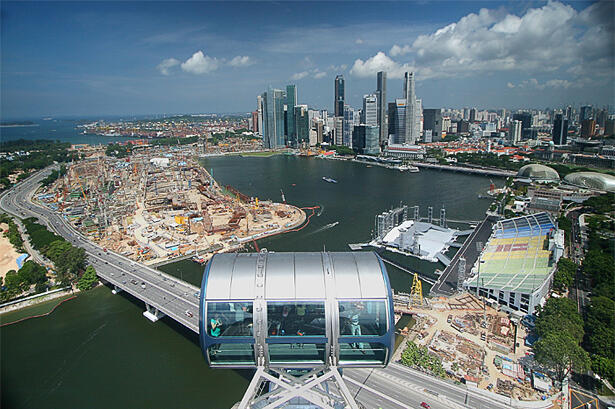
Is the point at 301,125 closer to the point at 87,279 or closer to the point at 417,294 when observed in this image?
the point at 87,279

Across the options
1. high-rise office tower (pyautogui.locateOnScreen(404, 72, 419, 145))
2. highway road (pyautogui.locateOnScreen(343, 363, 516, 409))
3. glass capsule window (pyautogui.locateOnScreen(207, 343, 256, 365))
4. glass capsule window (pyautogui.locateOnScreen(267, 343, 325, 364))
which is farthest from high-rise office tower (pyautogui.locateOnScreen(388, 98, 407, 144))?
glass capsule window (pyautogui.locateOnScreen(207, 343, 256, 365))

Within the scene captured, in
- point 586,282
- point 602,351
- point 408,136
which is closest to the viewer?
point 602,351

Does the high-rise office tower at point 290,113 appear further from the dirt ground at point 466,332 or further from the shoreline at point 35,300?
the dirt ground at point 466,332

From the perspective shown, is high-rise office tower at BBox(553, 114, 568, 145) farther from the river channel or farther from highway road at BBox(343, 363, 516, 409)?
highway road at BBox(343, 363, 516, 409)

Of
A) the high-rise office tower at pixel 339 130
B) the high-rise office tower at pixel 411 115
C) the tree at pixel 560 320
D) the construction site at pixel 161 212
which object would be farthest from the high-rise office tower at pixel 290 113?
the tree at pixel 560 320

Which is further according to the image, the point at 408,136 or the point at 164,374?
the point at 408,136

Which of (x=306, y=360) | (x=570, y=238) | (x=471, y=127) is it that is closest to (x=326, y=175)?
(x=570, y=238)

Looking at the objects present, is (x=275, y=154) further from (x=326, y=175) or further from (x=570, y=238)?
(x=570, y=238)
